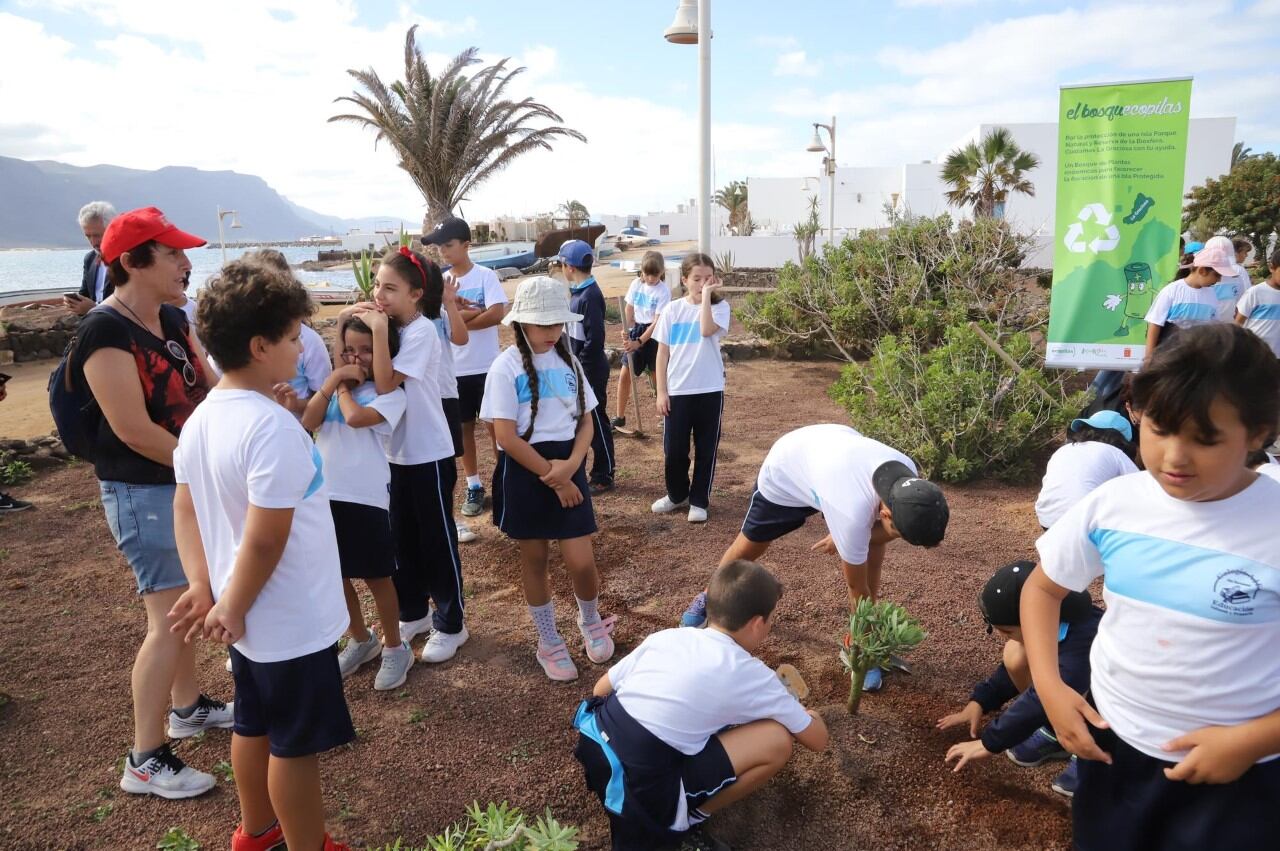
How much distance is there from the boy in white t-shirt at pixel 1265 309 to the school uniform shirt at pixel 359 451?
6103 millimetres

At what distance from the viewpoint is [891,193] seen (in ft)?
151

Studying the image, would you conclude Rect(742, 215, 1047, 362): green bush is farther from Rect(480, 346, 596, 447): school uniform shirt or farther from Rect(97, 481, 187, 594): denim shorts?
Rect(97, 481, 187, 594): denim shorts

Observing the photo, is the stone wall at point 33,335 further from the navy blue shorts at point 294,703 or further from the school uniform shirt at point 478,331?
the navy blue shorts at point 294,703

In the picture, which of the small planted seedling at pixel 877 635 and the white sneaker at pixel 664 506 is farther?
the white sneaker at pixel 664 506

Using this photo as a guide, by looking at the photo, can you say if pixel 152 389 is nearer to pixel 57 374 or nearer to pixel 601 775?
pixel 57 374

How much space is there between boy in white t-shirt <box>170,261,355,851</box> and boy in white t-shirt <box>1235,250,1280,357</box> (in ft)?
21.4

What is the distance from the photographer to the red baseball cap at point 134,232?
2338mm

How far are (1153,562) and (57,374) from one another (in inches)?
120

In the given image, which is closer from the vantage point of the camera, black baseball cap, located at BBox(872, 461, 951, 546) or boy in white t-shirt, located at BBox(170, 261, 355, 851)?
boy in white t-shirt, located at BBox(170, 261, 355, 851)

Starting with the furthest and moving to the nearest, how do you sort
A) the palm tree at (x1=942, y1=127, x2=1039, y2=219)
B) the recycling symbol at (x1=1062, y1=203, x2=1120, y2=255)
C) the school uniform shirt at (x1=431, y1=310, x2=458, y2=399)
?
1. the palm tree at (x1=942, y1=127, x2=1039, y2=219)
2. the recycling symbol at (x1=1062, y1=203, x2=1120, y2=255)
3. the school uniform shirt at (x1=431, y1=310, x2=458, y2=399)

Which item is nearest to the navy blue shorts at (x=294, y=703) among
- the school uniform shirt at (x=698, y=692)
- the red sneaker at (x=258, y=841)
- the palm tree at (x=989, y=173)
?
the red sneaker at (x=258, y=841)

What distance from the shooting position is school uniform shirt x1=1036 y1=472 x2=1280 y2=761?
141 cm

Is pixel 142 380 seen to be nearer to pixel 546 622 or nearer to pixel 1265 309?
pixel 546 622

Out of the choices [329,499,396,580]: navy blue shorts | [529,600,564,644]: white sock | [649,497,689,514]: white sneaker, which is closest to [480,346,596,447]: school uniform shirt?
[329,499,396,580]: navy blue shorts
